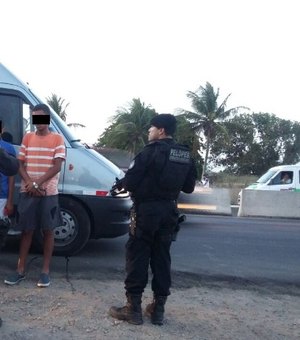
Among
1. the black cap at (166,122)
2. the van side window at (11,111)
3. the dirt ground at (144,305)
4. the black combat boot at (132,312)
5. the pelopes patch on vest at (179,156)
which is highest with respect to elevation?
the van side window at (11,111)

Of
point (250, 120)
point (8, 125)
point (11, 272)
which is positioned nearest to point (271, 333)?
point (11, 272)

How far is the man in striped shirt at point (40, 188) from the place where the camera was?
213 inches

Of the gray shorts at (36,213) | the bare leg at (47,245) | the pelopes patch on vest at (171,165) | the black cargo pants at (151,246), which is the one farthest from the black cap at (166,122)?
the bare leg at (47,245)

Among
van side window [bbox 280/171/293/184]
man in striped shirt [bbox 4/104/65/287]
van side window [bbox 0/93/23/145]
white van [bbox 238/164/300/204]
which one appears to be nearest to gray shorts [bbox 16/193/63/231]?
man in striped shirt [bbox 4/104/65/287]

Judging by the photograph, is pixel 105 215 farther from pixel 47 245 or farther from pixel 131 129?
pixel 131 129

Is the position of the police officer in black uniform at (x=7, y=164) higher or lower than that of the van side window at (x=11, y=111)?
lower

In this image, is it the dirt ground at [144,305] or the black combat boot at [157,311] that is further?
the black combat boot at [157,311]

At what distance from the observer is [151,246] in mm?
4582

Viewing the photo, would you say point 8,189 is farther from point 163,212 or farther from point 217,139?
point 217,139

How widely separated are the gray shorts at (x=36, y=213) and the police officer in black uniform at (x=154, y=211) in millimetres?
1128

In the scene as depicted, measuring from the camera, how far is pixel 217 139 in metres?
56.1

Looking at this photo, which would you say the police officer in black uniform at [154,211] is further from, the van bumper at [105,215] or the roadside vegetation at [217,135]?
the roadside vegetation at [217,135]

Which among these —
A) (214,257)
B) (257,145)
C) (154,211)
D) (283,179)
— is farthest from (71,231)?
(257,145)

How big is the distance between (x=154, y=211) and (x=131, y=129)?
47265 millimetres
